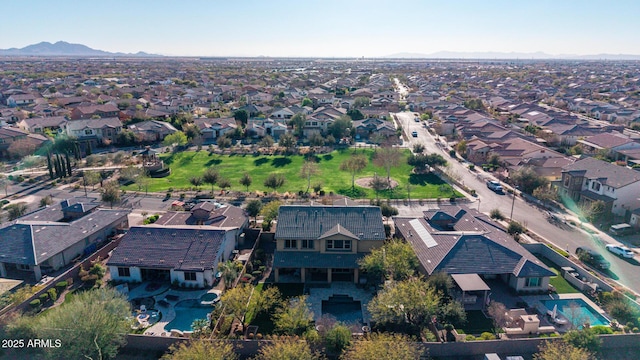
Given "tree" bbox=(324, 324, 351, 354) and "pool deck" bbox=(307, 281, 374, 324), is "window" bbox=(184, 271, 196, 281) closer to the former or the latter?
"pool deck" bbox=(307, 281, 374, 324)

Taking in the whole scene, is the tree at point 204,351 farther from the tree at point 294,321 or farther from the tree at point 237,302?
the tree at point 294,321

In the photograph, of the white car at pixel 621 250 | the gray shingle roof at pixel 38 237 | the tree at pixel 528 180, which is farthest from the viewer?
the tree at pixel 528 180

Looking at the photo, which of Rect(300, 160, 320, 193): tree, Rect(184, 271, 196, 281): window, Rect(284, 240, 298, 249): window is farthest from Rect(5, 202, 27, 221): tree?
Rect(300, 160, 320, 193): tree

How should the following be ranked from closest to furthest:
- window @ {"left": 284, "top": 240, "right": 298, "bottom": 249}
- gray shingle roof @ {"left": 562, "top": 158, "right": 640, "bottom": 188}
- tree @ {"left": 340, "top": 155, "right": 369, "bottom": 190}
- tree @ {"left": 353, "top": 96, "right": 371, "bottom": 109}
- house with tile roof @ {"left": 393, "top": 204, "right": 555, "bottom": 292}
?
1. house with tile roof @ {"left": 393, "top": 204, "right": 555, "bottom": 292}
2. window @ {"left": 284, "top": 240, "right": 298, "bottom": 249}
3. gray shingle roof @ {"left": 562, "top": 158, "right": 640, "bottom": 188}
4. tree @ {"left": 340, "top": 155, "right": 369, "bottom": 190}
5. tree @ {"left": 353, "top": 96, "right": 371, "bottom": 109}

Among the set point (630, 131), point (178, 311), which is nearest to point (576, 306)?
point (178, 311)

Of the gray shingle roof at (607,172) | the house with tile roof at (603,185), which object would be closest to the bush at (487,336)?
the house with tile roof at (603,185)
